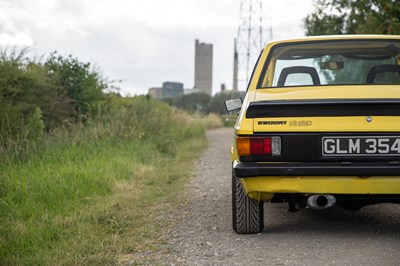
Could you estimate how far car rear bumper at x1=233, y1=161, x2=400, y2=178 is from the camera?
13.3 feet

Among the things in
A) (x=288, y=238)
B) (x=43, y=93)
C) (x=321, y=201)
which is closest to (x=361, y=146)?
(x=321, y=201)

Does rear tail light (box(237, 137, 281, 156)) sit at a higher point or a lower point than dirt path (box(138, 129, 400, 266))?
higher

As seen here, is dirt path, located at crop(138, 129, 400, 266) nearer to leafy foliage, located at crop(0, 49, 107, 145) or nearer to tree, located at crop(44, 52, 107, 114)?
leafy foliage, located at crop(0, 49, 107, 145)

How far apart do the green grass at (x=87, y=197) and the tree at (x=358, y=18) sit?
5.21 metres

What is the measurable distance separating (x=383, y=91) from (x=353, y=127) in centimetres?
53

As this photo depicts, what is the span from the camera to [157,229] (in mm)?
5172

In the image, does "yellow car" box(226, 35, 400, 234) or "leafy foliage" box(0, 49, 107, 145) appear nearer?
"yellow car" box(226, 35, 400, 234)

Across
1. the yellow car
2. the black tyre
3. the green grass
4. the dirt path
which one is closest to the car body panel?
the yellow car

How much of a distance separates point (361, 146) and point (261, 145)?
672 mm

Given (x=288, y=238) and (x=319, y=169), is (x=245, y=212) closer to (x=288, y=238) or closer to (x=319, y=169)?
(x=288, y=238)

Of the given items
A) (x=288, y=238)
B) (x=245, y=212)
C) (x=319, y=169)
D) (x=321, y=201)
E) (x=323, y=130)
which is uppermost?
(x=323, y=130)

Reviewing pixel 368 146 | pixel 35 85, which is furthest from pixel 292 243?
pixel 35 85

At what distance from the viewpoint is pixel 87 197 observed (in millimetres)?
6500

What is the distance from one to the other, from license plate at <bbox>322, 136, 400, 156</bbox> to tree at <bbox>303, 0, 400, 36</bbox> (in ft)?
30.6
